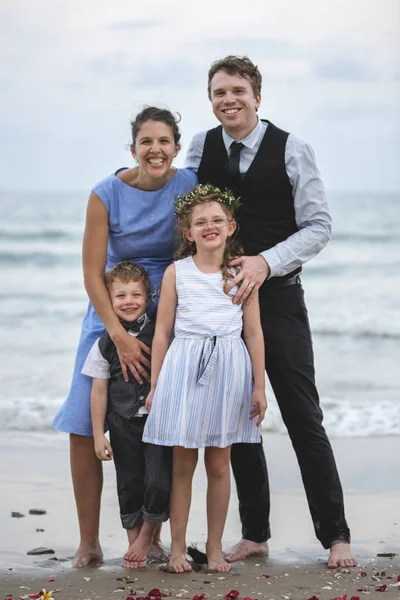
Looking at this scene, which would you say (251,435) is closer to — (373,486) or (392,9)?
(373,486)

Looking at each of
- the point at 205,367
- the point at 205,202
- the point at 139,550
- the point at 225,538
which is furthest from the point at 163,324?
the point at 225,538

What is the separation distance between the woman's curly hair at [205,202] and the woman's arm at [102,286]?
11.8 inches

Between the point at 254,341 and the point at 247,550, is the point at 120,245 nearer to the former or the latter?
the point at 254,341

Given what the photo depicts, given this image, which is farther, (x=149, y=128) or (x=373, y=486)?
(x=373, y=486)

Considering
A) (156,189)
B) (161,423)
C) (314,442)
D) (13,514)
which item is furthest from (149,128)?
(13,514)

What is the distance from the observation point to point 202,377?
12.1ft

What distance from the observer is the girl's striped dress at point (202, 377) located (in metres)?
3.68

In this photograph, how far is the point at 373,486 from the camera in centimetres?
538

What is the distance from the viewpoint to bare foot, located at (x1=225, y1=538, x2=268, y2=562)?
4.07 meters

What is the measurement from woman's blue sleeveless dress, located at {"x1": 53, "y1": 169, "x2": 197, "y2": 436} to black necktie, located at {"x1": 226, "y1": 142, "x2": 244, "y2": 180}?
18 cm

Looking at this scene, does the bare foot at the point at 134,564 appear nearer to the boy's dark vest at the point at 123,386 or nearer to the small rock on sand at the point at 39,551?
the small rock on sand at the point at 39,551

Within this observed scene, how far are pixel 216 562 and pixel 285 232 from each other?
1.34 metres

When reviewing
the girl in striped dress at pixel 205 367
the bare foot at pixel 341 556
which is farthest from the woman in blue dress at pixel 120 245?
the bare foot at pixel 341 556

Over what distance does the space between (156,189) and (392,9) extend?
17.0 metres
